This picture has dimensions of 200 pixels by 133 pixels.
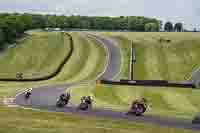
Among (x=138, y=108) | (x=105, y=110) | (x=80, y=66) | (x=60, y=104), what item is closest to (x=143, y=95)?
(x=60, y=104)

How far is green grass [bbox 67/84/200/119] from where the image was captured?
59.7 meters

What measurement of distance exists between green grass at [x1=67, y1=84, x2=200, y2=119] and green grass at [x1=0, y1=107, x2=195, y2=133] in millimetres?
23450

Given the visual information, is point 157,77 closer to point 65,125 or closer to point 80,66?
point 80,66

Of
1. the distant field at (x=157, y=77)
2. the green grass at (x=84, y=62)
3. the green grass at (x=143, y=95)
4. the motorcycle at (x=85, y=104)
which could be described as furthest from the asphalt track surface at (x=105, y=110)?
the green grass at (x=143, y=95)

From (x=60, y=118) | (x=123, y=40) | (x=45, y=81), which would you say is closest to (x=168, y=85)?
(x=45, y=81)

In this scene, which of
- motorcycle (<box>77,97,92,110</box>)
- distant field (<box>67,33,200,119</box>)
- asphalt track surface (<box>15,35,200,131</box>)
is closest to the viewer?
asphalt track surface (<box>15,35,200,131</box>)

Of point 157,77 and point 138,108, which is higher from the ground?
point 138,108

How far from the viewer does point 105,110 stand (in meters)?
43.2

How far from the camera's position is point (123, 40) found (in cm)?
15162

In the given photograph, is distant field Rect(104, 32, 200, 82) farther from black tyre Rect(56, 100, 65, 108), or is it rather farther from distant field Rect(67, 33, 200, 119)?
black tyre Rect(56, 100, 65, 108)

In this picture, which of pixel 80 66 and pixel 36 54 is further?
pixel 36 54

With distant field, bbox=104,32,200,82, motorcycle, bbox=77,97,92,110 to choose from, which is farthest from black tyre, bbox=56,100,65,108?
distant field, bbox=104,32,200,82

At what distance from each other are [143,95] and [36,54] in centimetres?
7239

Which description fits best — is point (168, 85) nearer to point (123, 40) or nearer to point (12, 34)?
point (123, 40)
